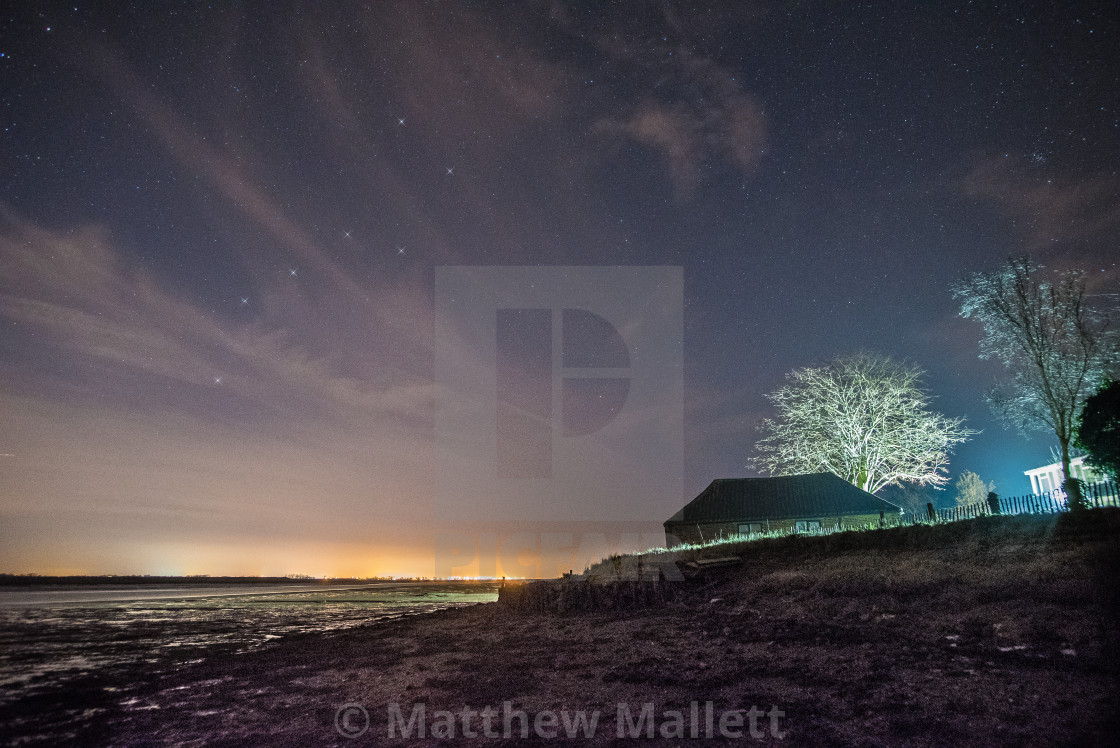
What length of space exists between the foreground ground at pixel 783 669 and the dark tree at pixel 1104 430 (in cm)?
595

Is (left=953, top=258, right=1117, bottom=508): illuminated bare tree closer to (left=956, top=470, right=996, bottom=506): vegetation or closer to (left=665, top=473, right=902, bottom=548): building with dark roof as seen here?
(left=665, top=473, right=902, bottom=548): building with dark roof

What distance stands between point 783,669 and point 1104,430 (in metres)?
18.7

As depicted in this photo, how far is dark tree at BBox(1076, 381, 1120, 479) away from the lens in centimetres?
1789

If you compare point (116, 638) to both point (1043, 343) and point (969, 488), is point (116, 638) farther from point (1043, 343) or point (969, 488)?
point (969, 488)

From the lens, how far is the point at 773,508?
38.6 metres

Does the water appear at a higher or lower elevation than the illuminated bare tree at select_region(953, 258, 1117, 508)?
lower

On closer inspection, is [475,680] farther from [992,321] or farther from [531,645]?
[992,321]

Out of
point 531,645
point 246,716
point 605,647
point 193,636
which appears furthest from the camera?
point 193,636

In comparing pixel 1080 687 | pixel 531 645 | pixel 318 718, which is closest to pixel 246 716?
pixel 318 718

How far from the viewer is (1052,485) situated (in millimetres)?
37781

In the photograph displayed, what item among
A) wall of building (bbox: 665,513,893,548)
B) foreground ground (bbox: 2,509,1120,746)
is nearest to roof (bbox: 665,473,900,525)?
wall of building (bbox: 665,513,893,548)

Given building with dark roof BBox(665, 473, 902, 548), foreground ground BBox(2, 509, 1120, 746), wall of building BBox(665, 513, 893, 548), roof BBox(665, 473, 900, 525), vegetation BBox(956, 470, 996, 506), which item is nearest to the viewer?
foreground ground BBox(2, 509, 1120, 746)

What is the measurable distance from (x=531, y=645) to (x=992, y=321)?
92.0 ft

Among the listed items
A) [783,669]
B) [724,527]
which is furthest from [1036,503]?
[724,527]
